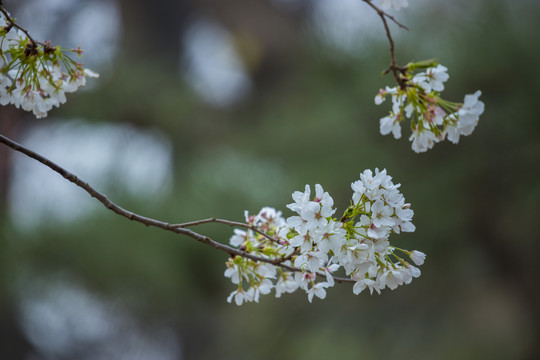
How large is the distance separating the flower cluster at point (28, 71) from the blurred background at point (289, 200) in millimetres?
731

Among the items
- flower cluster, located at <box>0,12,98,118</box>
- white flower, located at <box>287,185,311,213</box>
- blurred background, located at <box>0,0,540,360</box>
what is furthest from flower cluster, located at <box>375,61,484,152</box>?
blurred background, located at <box>0,0,540,360</box>

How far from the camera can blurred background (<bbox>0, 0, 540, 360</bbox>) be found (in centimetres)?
112

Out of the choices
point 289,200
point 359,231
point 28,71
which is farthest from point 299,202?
point 289,200

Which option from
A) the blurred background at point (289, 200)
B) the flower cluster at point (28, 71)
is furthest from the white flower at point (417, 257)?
the blurred background at point (289, 200)

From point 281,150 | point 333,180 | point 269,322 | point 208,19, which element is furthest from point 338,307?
point 208,19

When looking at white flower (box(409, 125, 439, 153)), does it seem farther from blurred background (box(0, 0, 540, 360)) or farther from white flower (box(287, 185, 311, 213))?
blurred background (box(0, 0, 540, 360))

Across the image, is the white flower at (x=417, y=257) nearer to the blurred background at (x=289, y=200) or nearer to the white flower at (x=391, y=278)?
the white flower at (x=391, y=278)

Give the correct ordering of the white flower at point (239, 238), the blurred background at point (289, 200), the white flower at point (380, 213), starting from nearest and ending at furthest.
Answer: the white flower at point (380, 213)
the white flower at point (239, 238)
the blurred background at point (289, 200)

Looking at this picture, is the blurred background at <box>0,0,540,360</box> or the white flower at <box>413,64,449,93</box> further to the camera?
the blurred background at <box>0,0,540,360</box>

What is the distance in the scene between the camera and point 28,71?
363 mm

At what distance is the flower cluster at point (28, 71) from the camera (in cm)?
35

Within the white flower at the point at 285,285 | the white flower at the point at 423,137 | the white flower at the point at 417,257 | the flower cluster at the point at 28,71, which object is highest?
the flower cluster at the point at 28,71

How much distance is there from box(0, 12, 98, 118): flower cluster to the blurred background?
731mm

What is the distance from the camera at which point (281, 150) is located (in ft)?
4.73
